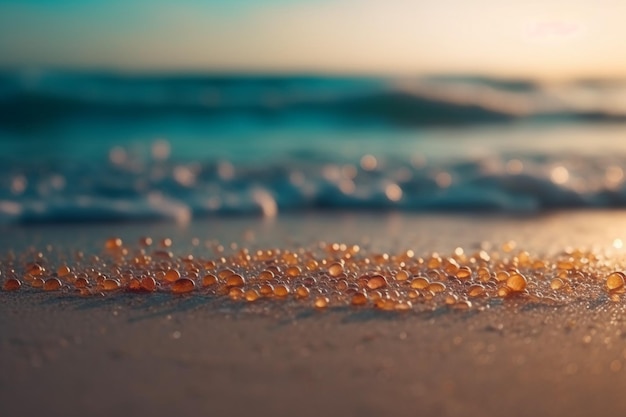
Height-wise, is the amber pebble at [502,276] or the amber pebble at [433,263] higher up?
the amber pebble at [502,276]

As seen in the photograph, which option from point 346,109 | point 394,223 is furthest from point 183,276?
point 346,109

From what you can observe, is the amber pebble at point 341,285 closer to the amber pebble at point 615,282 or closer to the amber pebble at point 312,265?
the amber pebble at point 312,265

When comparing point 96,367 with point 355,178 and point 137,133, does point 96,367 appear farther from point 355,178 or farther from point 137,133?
point 137,133

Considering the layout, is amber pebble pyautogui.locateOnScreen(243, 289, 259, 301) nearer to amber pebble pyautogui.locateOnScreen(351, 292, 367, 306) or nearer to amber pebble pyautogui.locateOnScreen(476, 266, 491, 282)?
amber pebble pyautogui.locateOnScreen(351, 292, 367, 306)

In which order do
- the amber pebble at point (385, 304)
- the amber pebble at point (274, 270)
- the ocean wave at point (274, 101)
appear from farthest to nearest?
the ocean wave at point (274, 101) → the amber pebble at point (274, 270) → the amber pebble at point (385, 304)

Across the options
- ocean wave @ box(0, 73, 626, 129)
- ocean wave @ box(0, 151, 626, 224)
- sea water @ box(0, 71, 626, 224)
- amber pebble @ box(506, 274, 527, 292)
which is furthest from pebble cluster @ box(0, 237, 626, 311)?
ocean wave @ box(0, 73, 626, 129)

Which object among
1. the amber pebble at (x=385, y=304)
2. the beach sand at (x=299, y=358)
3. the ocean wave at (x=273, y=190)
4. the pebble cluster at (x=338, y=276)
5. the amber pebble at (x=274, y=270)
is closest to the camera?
the beach sand at (x=299, y=358)

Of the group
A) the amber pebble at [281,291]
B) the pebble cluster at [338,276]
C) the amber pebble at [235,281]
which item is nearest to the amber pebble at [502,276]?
the pebble cluster at [338,276]
